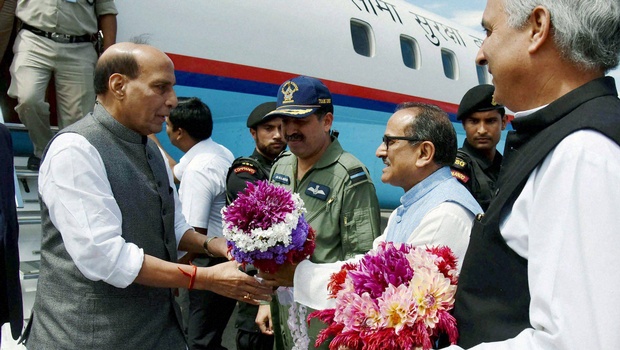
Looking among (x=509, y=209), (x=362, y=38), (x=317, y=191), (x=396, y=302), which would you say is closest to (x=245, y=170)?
(x=317, y=191)

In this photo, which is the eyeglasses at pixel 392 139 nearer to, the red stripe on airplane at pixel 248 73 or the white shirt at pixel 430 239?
the white shirt at pixel 430 239

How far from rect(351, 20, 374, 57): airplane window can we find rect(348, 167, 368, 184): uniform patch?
560 cm

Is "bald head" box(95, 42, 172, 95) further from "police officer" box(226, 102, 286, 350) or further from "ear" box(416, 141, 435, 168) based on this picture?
"police officer" box(226, 102, 286, 350)

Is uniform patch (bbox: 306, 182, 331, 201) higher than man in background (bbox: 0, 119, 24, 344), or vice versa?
uniform patch (bbox: 306, 182, 331, 201)

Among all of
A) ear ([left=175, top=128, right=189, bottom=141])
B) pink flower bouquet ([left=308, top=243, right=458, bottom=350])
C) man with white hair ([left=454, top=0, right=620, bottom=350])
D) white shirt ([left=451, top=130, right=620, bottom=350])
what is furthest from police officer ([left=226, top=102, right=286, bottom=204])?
white shirt ([left=451, top=130, right=620, bottom=350])

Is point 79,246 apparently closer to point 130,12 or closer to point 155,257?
point 155,257

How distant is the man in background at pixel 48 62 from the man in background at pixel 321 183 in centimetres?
195

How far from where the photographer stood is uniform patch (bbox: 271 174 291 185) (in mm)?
3225

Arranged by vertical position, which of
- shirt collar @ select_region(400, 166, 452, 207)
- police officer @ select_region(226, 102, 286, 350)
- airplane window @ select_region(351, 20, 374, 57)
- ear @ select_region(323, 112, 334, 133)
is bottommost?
police officer @ select_region(226, 102, 286, 350)

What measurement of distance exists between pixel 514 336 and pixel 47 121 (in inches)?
157

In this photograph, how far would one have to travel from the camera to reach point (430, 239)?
1.97 metres

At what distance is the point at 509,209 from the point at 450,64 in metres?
10.3

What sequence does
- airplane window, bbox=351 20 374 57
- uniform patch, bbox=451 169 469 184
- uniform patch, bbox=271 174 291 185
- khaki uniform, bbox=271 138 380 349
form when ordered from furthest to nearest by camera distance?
airplane window, bbox=351 20 374 57
uniform patch, bbox=451 169 469 184
uniform patch, bbox=271 174 291 185
khaki uniform, bbox=271 138 380 349

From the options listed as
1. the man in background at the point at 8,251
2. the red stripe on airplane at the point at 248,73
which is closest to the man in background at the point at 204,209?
the red stripe on airplane at the point at 248,73
